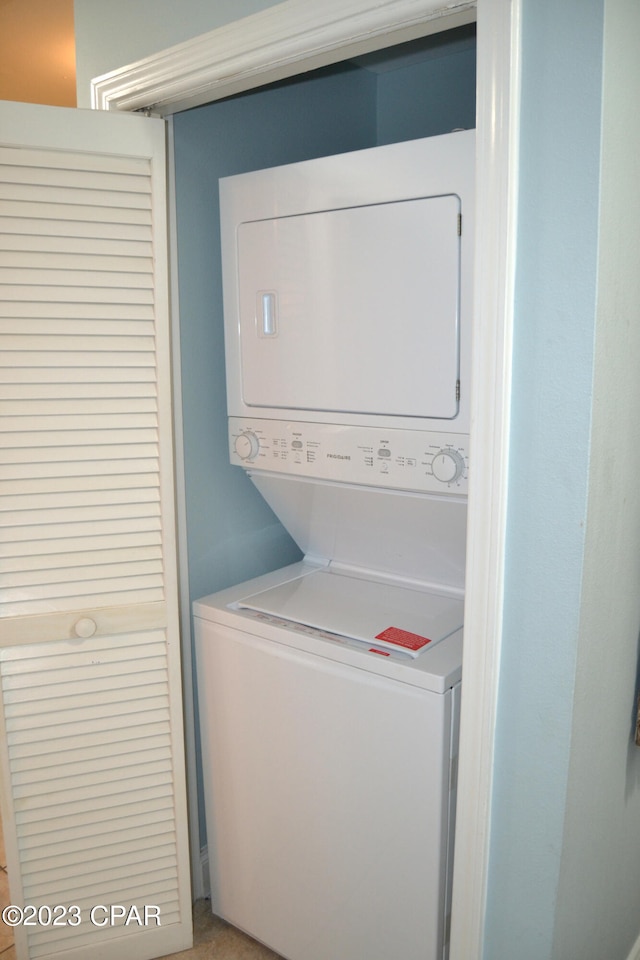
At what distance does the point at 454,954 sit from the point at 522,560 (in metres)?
0.81

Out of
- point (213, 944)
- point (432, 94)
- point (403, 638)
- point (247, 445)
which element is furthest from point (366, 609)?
point (432, 94)

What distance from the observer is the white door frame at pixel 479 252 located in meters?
1.21

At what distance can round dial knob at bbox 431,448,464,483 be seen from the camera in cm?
159

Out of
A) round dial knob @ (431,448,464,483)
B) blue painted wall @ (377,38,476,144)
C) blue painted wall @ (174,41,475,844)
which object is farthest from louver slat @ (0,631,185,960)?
blue painted wall @ (377,38,476,144)

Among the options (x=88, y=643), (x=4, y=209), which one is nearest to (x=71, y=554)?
(x=88, y=643)

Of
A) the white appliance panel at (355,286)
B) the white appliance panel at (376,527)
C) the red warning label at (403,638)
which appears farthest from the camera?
the white appliance panel at (376,527)

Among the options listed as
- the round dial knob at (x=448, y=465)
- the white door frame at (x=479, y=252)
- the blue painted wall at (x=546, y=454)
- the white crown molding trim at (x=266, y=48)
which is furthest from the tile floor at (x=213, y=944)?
the white crown molding trim at (x=266, y=48)

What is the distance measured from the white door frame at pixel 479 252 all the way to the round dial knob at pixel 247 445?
2.60 feet

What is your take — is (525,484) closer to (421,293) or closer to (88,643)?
(421,293)

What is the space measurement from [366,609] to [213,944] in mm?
1059

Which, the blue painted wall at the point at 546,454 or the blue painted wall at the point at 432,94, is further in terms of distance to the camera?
the blue painted wall at the point at 432,94

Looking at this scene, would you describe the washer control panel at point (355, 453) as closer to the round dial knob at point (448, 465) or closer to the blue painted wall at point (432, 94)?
the round dial knob at point (448, 465)

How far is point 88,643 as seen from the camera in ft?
6.28

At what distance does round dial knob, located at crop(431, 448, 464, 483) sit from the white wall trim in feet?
0.88
